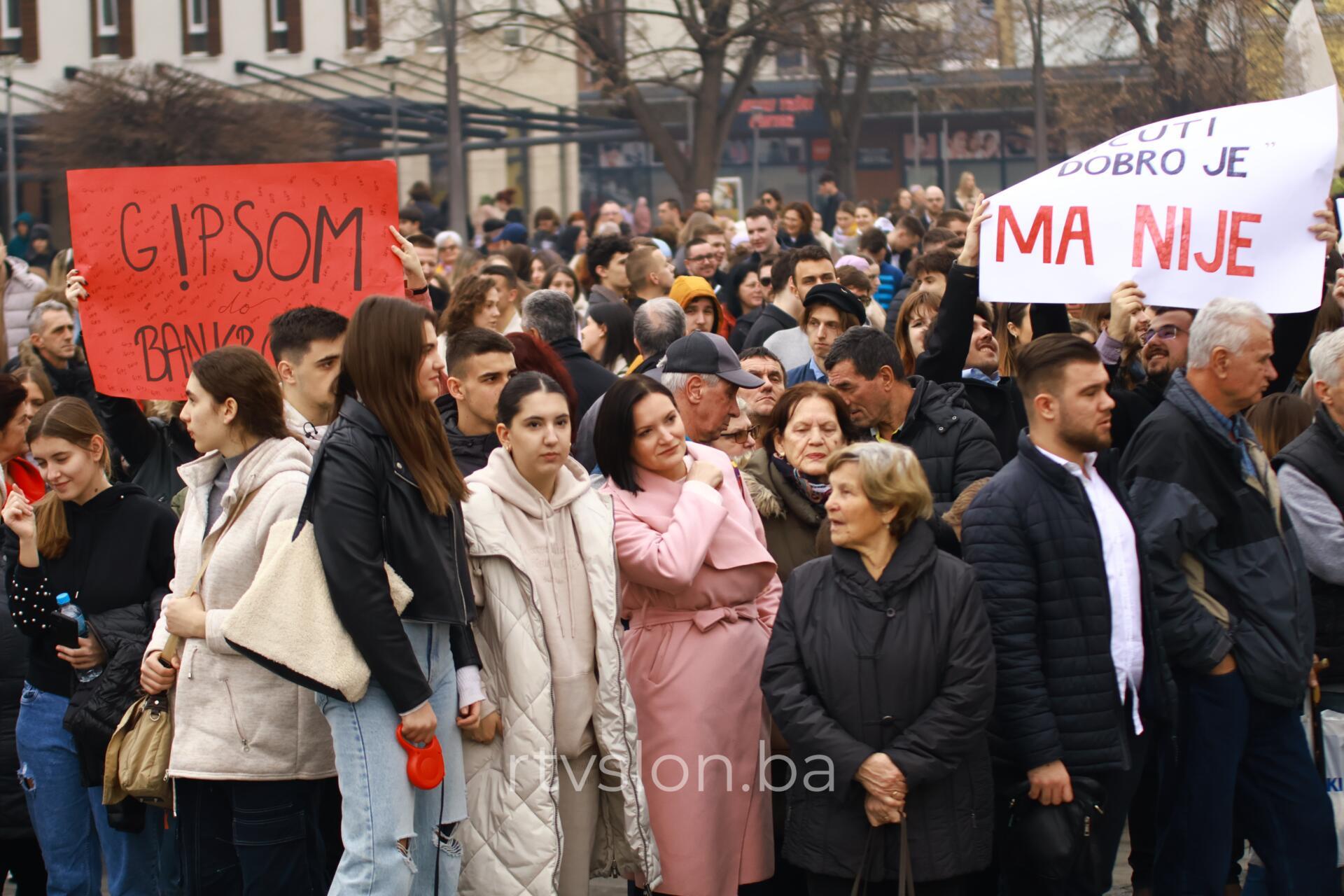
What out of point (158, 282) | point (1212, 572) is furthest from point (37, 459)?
point (1212, 572)

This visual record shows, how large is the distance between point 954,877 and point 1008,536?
1038mm

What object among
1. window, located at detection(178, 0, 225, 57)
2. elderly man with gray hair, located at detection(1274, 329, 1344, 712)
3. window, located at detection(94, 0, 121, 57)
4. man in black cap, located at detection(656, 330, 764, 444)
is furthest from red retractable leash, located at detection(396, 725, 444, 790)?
window, located at detection(94, 0, 121, 57)

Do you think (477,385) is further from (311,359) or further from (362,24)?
(362,24)

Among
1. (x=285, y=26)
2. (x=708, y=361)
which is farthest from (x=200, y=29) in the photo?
(x=708, y=361)

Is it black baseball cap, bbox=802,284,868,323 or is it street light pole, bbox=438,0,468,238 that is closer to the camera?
black baseball cap, bbox=802,284,868,323

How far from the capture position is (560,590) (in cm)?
500

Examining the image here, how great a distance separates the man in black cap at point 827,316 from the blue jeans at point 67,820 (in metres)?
3.85

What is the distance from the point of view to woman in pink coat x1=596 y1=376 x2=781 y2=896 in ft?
17.0

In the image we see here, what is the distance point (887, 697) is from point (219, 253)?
330cm

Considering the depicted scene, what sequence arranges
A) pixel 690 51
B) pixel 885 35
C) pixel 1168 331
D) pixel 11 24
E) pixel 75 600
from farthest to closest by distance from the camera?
1. pixel 11 24
2. pixel 690 51
3. pixel 885 35
4. pixel 1168 331
5. pixel 75 600

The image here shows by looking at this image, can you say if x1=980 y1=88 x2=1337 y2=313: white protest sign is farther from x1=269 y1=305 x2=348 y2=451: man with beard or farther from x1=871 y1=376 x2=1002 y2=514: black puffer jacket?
x1=269 y1=305 x2=348 y2=451: man with beard

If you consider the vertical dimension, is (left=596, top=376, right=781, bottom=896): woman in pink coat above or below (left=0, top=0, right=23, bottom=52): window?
below

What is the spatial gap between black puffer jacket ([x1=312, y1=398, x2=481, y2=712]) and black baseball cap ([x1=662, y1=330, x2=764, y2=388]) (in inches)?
67.4

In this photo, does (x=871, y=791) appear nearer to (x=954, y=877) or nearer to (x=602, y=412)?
(x=954, y=877)
